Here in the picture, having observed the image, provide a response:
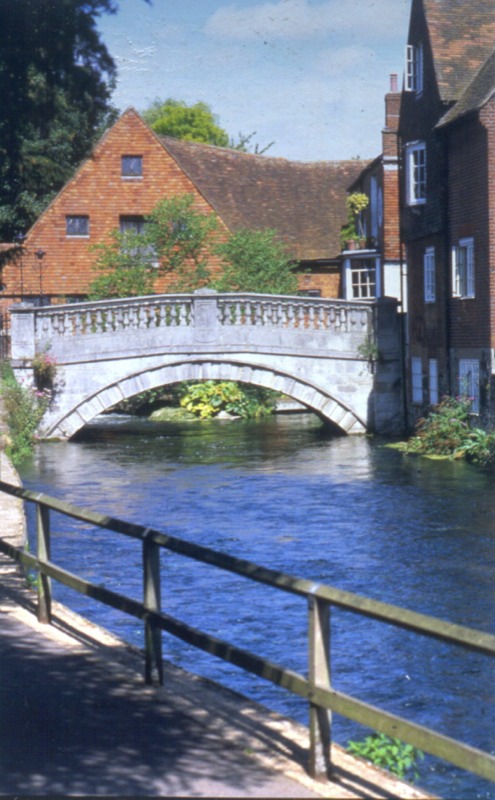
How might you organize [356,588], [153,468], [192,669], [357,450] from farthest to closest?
[357,450]
[153,468]
[356,588]
[192,669]

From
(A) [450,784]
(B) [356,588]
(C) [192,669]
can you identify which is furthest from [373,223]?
(A) [450,784]

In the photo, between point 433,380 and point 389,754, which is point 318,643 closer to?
point 389,754

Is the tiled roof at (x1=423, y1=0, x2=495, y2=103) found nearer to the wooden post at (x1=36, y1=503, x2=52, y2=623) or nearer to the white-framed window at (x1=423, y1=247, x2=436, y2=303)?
the white-framed window at (x1=423, y1=247, x2=436, y2=303)

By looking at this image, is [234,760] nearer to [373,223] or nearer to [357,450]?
[357,450]

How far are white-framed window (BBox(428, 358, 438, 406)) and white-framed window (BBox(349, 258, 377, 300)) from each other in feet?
42.1

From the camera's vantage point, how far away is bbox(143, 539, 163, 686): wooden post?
6.67 m

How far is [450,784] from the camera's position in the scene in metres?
6.77

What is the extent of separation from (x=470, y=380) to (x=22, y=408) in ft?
35.4

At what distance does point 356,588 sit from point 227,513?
263 inches

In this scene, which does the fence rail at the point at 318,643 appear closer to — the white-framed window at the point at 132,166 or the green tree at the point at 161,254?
the green tree at the point at 161,254

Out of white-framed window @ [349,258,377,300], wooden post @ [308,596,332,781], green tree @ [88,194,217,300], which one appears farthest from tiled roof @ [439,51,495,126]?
wooden post @ [308,596,332,781]

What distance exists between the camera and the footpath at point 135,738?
5.11 metres

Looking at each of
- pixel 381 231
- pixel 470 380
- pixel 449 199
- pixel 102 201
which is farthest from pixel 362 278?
pixel 470 380

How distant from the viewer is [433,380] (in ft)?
102
